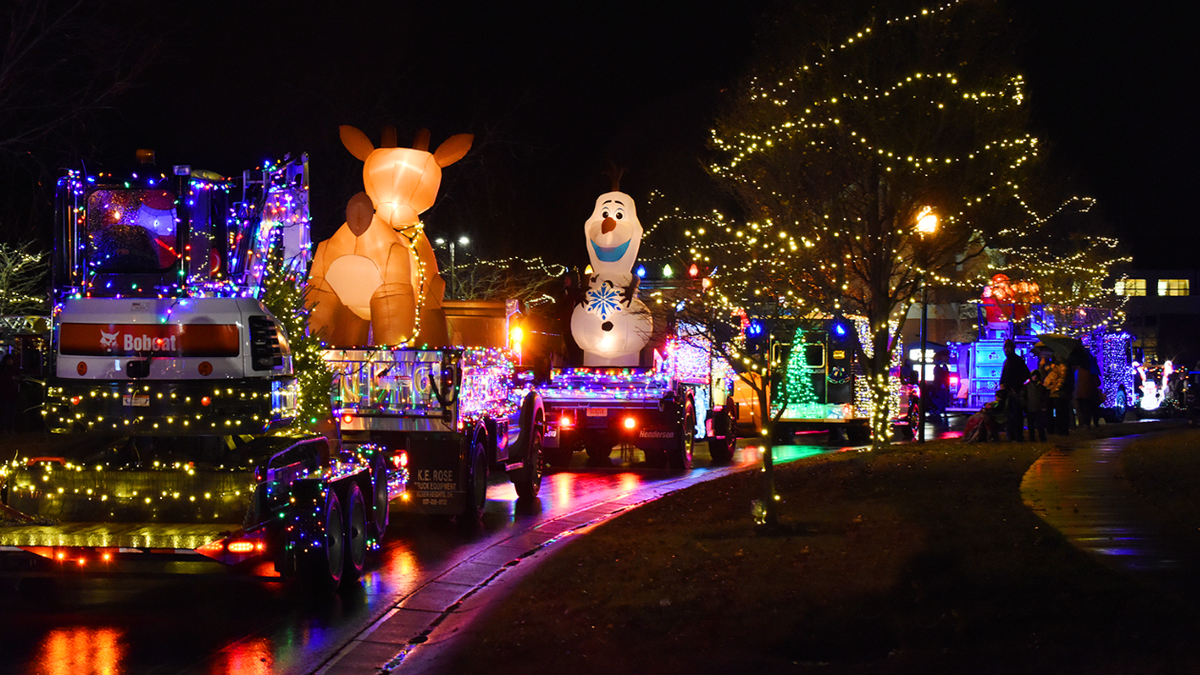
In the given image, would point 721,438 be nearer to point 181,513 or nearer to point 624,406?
point 624,406

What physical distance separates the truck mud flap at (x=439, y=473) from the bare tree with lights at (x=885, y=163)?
19.8 ft

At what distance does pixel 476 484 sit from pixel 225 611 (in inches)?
185

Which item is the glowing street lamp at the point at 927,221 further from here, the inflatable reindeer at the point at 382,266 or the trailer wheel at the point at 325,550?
the trailer wheel at the point at 325,550

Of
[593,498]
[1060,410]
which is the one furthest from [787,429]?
[593,498]

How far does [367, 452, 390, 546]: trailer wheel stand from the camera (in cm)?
1063

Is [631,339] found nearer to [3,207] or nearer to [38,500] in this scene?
[38,500]

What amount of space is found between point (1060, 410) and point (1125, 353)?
A: 48.3 feet

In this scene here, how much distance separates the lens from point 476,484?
13.3 meters

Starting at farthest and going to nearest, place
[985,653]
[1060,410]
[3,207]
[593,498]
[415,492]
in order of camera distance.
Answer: [3,207], [1060,410], [593,498], [415,492], [985,653]

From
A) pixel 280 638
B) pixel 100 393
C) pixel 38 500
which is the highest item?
pixel 100 393

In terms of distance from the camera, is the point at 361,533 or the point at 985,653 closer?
the point at 985,653

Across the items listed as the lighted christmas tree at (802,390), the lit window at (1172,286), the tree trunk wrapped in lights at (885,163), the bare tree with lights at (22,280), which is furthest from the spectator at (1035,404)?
the lit window at (1172,286)

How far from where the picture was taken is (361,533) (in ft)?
33.1

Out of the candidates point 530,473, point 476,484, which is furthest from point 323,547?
A: point 530,473
